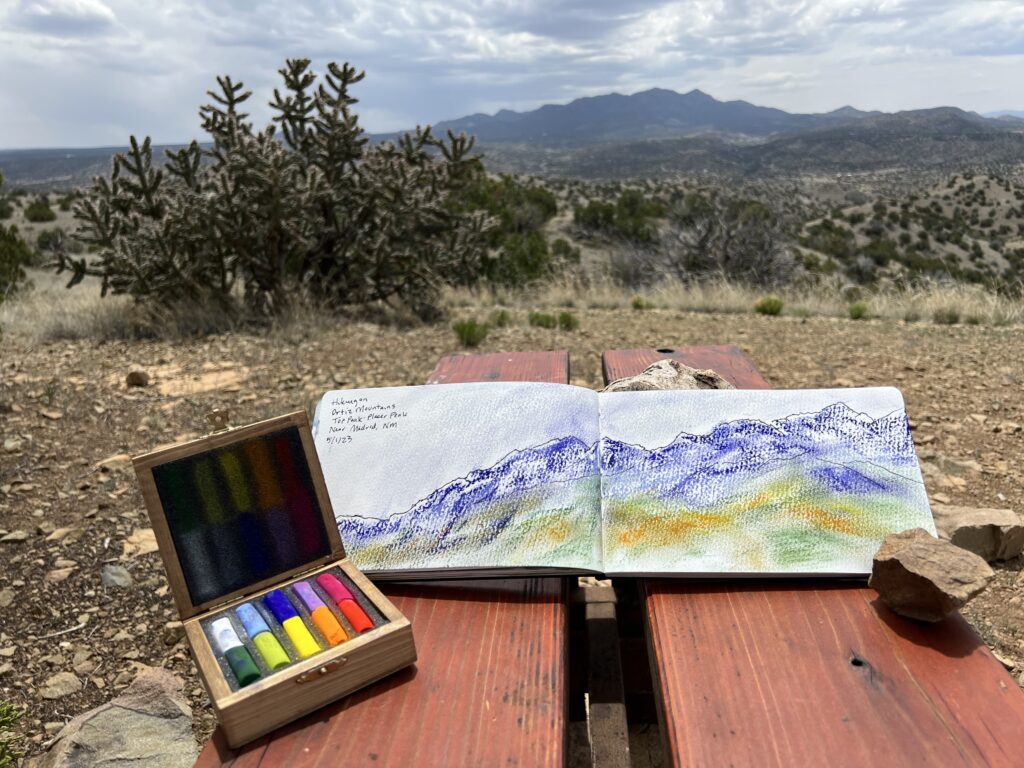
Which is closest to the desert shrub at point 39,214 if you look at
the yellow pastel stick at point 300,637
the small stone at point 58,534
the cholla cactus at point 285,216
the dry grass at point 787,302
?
the cholla cactus at point 285,216

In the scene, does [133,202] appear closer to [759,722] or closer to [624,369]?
[624,369]

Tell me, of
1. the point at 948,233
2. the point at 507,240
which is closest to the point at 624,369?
the point at 507,240

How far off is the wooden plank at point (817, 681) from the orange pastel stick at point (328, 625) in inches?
21.9

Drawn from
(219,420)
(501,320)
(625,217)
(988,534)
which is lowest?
(625,217)

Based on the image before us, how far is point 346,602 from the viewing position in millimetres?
1374

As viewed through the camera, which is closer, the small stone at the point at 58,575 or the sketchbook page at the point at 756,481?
the sketchbook page at the point at 756,481

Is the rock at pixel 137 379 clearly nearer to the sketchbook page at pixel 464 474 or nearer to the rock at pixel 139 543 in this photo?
the rock at pixel 139 543

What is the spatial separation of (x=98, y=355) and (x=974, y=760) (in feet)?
18.3

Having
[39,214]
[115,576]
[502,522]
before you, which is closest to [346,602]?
[502,522]

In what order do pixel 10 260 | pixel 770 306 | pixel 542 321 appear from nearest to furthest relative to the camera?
pixel 542 321 < pixel 770 306 < pixel 10 260

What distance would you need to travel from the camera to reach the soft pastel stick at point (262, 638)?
1.24 meters

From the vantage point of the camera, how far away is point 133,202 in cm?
681

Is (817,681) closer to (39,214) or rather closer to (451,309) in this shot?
(451,309)

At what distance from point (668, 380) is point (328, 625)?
4.43 feet
